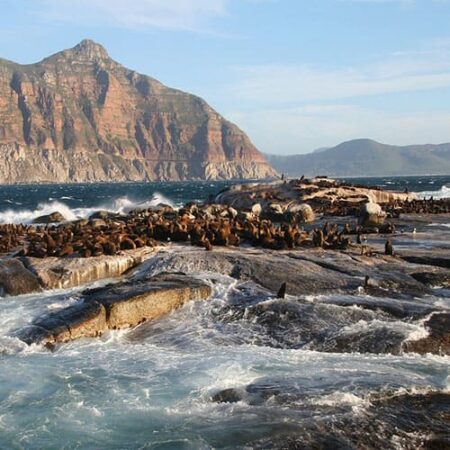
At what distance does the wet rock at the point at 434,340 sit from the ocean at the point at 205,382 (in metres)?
0.20

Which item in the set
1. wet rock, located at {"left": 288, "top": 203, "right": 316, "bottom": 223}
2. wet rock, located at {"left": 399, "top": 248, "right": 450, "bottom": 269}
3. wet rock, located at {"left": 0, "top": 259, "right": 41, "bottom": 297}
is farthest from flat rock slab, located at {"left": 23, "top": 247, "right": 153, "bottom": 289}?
wet rock, located at {"left": 288, "top": 203, "right": 316, "bottom": 223}

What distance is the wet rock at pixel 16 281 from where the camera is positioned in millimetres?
15062

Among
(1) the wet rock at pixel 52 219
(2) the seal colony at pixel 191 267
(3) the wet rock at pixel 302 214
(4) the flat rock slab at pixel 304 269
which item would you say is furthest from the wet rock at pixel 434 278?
(1) the wet rock at pixel 52 219

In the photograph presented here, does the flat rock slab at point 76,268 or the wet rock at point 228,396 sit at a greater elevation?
the flat rock slab at point 76,268

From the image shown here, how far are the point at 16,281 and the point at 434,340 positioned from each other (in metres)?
9.89

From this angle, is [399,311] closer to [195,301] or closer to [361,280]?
[361,280]

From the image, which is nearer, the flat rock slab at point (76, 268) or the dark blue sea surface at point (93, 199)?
the flat rock slab at point (76, 268)

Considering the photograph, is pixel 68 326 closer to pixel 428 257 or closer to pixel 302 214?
pixel 428 257

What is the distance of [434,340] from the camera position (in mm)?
11352

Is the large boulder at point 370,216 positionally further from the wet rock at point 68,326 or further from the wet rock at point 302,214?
the wet rock at point 68,326

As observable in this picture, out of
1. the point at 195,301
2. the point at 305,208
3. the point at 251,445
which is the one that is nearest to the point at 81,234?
the point at 195,301

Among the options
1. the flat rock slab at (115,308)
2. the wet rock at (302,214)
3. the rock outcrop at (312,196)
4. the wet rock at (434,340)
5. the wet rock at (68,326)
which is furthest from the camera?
the rock outcrop at (312,196)

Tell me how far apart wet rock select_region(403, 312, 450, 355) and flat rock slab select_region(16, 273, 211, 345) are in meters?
4.82

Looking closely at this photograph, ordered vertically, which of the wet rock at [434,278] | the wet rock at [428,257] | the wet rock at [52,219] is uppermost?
the wet rock at [428,257]
